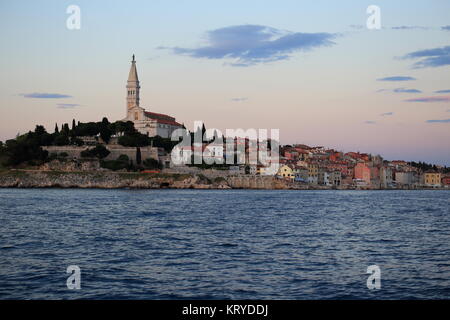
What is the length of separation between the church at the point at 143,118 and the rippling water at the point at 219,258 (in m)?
74.3

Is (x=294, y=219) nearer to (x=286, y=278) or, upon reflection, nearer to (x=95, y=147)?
(x=286, y=278)

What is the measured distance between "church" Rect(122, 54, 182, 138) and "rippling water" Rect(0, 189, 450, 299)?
2924 inches

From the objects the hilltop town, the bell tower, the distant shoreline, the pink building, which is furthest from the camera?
the bell tower

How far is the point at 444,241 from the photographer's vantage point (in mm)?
20125

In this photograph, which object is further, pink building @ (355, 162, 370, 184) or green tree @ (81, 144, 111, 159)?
pink building @ (355, 162, 370, 184)

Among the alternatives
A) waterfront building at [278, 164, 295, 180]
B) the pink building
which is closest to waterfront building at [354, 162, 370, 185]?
the pink building

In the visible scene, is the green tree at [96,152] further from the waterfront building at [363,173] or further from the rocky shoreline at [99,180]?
the waterfront building at [363,173]

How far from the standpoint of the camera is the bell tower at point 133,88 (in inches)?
4171

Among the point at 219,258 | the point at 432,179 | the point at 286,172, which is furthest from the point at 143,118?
the point at 219,258

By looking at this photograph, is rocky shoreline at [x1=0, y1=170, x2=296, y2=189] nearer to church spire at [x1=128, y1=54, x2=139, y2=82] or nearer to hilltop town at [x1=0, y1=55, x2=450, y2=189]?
hilltop town at [x1=0, y1=55, x2=450, y2=189]

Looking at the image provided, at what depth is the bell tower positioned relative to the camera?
10594 centimetres

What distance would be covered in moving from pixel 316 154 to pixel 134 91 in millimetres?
39209

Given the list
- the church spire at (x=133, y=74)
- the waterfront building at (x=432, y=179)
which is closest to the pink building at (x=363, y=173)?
the waterfront building at (x=432, y=179)
